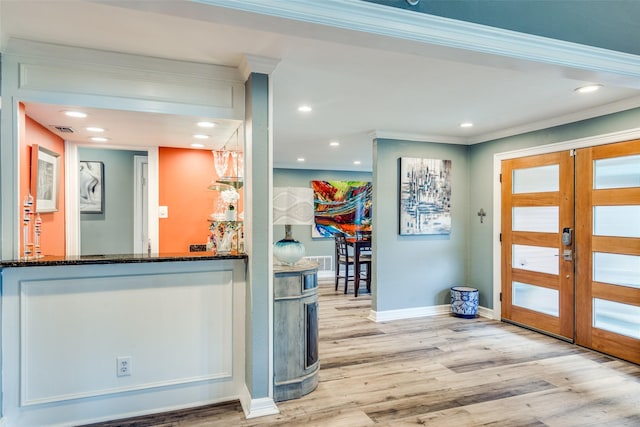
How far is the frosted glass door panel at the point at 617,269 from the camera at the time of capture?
11.0 ft

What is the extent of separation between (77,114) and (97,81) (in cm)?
37

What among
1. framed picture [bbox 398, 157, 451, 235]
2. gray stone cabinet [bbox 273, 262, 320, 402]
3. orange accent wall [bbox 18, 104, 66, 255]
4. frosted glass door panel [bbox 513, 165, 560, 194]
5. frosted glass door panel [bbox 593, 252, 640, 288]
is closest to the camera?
orange accent wall [bbox 18, 104, 66, 255]

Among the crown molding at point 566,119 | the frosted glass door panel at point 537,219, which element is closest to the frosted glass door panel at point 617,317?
the frosted glass door panel at point 537,219

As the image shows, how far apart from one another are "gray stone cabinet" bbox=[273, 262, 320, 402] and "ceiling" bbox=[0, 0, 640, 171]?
1.29 meters

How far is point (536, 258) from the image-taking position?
4.34 metres

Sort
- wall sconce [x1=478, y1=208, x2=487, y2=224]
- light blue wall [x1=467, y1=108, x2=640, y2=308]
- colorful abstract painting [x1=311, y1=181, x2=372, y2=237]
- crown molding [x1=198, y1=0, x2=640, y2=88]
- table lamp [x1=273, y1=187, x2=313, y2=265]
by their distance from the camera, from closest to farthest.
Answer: crown molding [x1=198, y1=0, x2=640, y2=88] < light blue wall [x1=467, y1=108, x2=640, y2=308] < wall sconce [x1=478, y1=208, x2=487, y2=224] < table lamp [x1=273, y1=187, x2=313, y2=265] < colorful abstract painting [x1=311, y1=181, x2=372, y2=237]

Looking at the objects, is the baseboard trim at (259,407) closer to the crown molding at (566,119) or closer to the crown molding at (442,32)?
the crown molding at (442,32)

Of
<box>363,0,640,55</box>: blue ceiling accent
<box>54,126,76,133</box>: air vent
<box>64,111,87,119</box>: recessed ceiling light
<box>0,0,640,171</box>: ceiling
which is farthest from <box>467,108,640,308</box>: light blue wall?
<box>54,126,76,133</box>: air vent

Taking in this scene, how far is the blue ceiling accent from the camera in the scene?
177 centimetres

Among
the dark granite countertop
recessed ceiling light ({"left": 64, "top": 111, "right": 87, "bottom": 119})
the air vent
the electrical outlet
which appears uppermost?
the air vent

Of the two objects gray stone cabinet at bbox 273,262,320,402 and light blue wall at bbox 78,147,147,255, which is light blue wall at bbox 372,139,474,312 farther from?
light blue wall at bbox 78,147,147,255

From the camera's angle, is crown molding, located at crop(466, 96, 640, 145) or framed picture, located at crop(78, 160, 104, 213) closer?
crown molding, located at crop(466, 96, 640, 145)

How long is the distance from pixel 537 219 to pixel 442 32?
132 inches

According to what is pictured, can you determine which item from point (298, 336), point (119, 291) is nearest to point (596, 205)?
point (298, 336)
